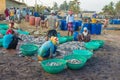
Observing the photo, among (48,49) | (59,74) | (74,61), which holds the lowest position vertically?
(59,74)

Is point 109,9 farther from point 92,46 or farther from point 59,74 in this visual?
point 59,74

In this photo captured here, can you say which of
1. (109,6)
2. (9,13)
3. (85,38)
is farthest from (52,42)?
(109,6)

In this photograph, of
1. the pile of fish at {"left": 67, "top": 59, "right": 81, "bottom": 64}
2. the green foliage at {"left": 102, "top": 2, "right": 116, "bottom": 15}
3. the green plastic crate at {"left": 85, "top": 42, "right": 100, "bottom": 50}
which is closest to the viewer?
the pile of fish at {"left": 67, "top": 59, "right": 81, "bottom": 64}

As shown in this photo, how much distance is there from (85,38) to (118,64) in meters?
3.35

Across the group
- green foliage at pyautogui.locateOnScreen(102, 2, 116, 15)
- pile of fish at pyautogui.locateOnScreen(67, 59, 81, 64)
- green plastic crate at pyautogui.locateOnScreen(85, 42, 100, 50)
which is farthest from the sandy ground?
green foliage at pyautogui.locateOnScreen(102, 2, 116, 15)

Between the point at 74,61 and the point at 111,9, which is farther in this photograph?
the point at 111,9

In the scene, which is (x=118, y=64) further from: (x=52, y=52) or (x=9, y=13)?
(x=9, y=13)

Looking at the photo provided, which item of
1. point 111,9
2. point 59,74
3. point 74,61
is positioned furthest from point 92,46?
point 111,9

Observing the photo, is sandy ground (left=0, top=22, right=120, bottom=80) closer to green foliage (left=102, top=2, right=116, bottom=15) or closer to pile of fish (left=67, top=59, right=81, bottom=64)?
pile of fish (left=67, top=59, right=81, bottom=64)

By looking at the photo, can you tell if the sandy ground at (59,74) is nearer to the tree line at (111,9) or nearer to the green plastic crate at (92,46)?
the green plastic crate at (92,46)

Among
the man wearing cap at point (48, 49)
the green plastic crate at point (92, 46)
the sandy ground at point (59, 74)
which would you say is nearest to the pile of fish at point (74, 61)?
the sandy ground at point (59, 74)

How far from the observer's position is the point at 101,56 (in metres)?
8.64

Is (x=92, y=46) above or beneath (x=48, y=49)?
beneath

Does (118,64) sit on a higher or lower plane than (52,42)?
lower
